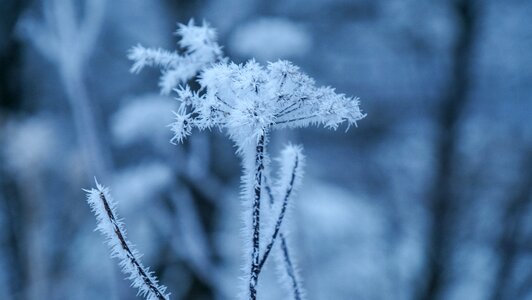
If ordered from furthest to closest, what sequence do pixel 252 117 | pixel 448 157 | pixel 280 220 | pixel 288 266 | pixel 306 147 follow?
pixel 306 147
pixel 448 157
pixel 288 266
pixel 280 220
pixel 252 117

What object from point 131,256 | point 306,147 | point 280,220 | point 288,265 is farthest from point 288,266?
point 306,147

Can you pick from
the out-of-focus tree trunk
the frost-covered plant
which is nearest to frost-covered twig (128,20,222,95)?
the frost-covered plant

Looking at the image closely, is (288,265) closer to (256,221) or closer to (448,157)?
(256,221)

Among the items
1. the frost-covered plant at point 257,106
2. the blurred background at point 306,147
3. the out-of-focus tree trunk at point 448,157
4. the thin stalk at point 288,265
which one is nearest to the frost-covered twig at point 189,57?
the frost-covered plant at point 257,106

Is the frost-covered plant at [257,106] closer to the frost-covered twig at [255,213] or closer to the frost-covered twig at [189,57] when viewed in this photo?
the frost-covered twig at [255,213]

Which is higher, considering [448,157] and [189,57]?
[448,157]

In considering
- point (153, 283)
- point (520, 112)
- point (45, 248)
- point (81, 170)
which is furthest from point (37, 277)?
point (520, 112)

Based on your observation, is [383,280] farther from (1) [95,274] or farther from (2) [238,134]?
(2) [238,134]
